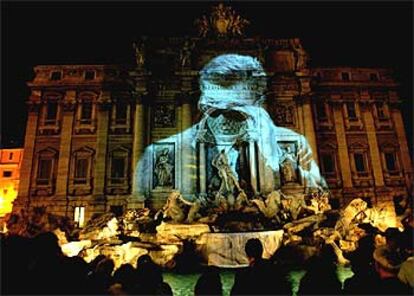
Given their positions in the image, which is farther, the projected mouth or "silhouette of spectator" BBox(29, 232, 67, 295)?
the projected mouth

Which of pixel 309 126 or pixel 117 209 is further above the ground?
pixel 309 126

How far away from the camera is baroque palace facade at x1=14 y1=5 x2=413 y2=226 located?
81.3ft

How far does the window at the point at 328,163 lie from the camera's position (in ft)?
86.5

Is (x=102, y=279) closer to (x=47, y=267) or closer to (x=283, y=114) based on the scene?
(x=47, y=267)

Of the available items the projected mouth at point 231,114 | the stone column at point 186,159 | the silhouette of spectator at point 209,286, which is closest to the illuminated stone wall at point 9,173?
the stone column at point 186,159

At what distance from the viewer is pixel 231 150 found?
82.8 ft

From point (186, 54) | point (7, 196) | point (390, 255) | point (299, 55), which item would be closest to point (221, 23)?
point (186, 54)

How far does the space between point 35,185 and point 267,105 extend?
17.1 m

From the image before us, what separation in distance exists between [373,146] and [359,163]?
1.71m

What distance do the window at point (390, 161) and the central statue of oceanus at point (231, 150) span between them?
20.3 ft

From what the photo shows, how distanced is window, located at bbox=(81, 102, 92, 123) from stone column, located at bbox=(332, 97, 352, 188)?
1844cm

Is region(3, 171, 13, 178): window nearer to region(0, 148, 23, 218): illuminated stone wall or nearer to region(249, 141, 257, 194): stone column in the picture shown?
region(0, 148, 23, 218): illuminated stone wall

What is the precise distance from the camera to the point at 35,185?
24.8 meters

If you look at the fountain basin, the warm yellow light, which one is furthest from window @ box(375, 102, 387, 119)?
the warm yellow light
